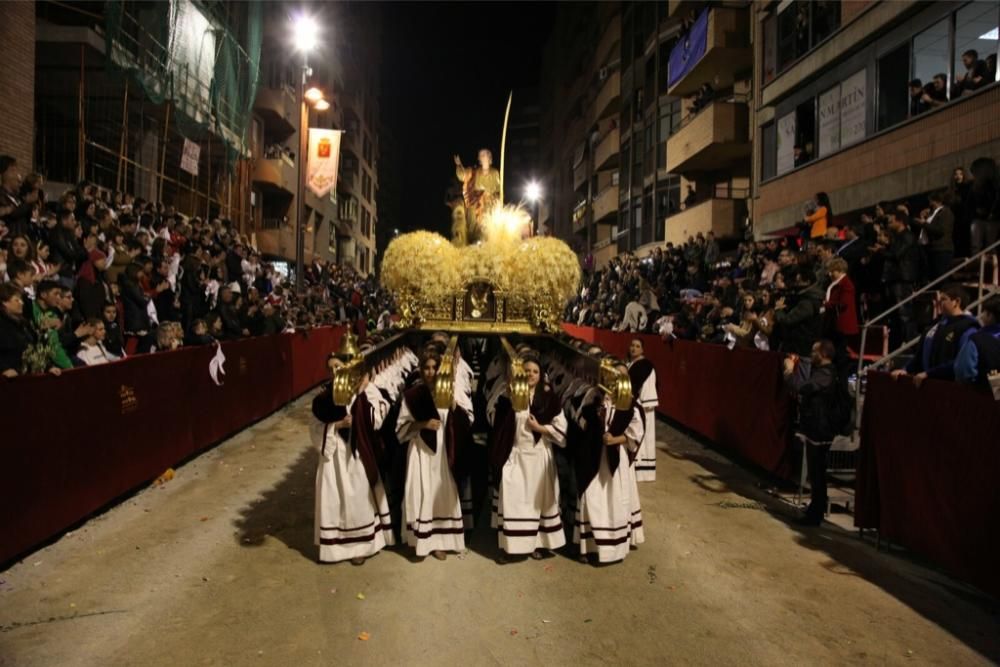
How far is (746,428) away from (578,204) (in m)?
38.2

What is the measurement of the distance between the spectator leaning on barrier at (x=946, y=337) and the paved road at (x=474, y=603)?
1.57 metres

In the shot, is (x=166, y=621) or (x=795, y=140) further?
(x=795, y=140)

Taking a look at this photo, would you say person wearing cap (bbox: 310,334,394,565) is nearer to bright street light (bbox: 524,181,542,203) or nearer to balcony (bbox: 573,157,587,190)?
bright street light (bbox: 524,181,542,203)

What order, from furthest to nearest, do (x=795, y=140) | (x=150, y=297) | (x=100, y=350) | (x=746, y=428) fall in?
(x=795, y=140) → (x=150, y=297) → (x=746, y=428) → (x=100, y=350)

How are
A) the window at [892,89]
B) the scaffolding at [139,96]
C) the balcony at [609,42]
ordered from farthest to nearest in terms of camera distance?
1. the balcony at [609,42]
2. the scaffolding at [139,96]
3. the window at [892,89]

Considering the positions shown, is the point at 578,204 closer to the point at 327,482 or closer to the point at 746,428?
the point at 746,428

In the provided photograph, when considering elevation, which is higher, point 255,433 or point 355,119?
point 355,119

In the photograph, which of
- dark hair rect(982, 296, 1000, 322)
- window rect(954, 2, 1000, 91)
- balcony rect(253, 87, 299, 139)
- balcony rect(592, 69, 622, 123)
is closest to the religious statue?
dark hair rect(982, 296, 1000, 322)

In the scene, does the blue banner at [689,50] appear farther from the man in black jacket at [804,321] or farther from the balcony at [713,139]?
the man in black jacket at [804,321]

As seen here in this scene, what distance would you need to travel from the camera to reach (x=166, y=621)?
A: 4164 millimetres

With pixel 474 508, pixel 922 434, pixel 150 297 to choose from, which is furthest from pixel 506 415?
pixel 150 297

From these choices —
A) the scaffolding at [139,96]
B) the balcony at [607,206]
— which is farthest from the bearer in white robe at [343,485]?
the balcony at [607,206]

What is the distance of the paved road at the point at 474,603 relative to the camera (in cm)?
383

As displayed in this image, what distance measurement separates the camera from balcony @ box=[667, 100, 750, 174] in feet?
66.4
